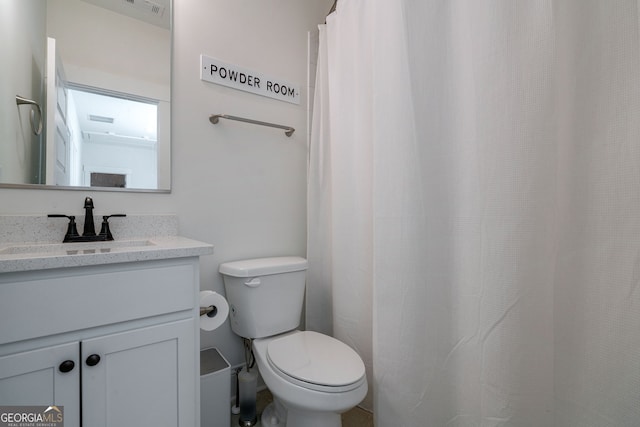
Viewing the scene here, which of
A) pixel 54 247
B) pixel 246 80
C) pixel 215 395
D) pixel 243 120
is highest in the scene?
pixel 246 80

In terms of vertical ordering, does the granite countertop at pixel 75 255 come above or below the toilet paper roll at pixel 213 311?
above

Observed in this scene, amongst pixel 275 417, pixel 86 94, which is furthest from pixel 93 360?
pixel 86 94

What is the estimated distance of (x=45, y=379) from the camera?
2.41 feet

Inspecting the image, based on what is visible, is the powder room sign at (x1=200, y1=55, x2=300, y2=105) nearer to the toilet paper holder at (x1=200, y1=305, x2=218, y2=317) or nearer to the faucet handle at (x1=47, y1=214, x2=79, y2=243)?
the faucet handle at (x1=47, y1=214, x2=79, y2=243)

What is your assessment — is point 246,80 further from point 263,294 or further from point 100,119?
point 263,294

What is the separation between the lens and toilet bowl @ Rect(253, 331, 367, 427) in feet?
3.20

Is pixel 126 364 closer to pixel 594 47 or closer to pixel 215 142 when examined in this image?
pixel 215 142

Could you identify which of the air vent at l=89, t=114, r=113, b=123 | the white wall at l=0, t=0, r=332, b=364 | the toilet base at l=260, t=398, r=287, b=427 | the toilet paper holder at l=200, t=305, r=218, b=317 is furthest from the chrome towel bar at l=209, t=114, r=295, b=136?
the toilet base at l=260, t=398, r=287, b=427

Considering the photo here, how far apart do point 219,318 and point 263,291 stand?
0.22 metres

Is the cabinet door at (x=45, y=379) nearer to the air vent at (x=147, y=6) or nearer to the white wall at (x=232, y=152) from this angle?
the white wall at (x=232, y=152)

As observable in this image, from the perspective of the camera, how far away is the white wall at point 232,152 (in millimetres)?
1336

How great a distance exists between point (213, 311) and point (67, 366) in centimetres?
52

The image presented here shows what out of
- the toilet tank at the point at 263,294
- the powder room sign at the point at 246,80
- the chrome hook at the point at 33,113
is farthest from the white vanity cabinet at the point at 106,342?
the powder room sign at the point at 246,80

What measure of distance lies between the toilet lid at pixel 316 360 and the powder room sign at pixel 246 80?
1288mm
